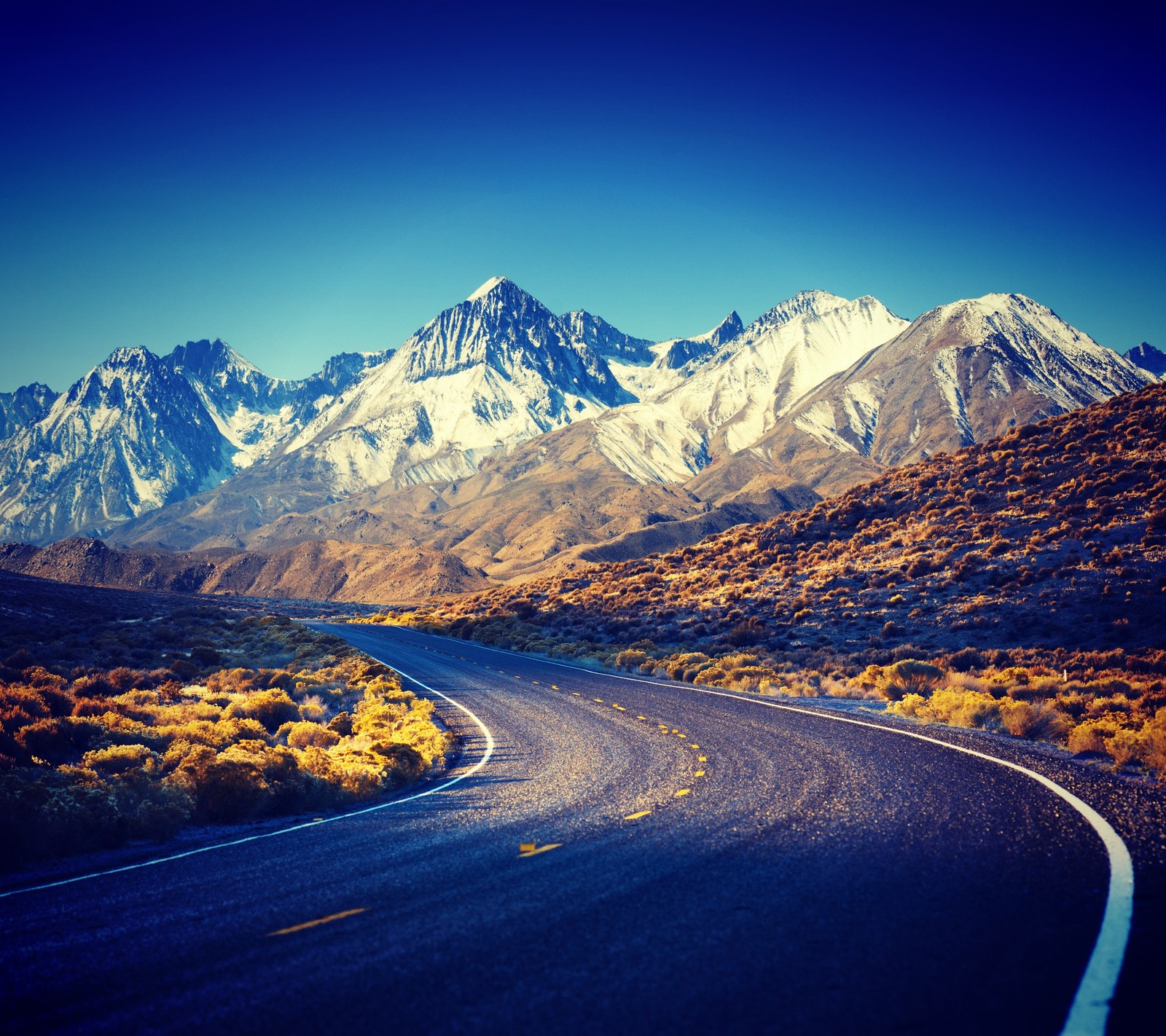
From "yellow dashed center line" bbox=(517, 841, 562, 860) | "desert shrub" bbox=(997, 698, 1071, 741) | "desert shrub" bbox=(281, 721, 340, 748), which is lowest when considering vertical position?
"desert shrub" bbox=(997, 698, 1071, 741)

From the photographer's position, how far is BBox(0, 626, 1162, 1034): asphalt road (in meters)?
3.98

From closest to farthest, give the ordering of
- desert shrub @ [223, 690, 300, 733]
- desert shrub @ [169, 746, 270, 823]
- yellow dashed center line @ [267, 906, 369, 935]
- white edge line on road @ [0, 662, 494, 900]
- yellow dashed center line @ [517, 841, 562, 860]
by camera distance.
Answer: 1. yellow dashed center line @ [267, 906, 369, 935]
2. white edge line on road @ [0, 662, 494, 900]
3. yellow dashed center line @ [517, 841, 562, 860]
4. desert shrub @ [169, 746, 270, 823]
5. desert shrub @ [223, 690, 300, 733]

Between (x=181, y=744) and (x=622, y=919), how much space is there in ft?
33.6

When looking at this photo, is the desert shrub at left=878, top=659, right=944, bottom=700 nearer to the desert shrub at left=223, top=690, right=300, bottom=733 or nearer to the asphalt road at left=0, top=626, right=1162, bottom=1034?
the asphalt road at left=0, top=626, right=1162, bottom=1034

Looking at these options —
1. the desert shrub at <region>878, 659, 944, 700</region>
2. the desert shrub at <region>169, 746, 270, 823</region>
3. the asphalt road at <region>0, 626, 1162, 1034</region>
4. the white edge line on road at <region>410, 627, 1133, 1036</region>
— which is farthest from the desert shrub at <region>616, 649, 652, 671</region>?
the desert shrub at <region>169, 746, 270, 823</region>

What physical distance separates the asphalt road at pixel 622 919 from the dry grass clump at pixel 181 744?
140cm

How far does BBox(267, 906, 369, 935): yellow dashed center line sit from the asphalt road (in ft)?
0.09

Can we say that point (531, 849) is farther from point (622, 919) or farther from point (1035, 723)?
point (1035, 723)

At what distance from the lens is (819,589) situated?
114 ft

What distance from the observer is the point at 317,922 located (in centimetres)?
538

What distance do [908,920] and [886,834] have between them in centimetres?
215

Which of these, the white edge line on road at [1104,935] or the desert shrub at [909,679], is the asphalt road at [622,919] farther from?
the desert shrub at [909,679]

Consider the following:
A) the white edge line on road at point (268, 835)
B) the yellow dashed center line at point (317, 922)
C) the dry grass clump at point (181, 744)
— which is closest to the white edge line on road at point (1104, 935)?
the yellow dashed center line at point (317, 922)

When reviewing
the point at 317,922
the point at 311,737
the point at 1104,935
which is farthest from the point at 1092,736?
the point at 311,737
